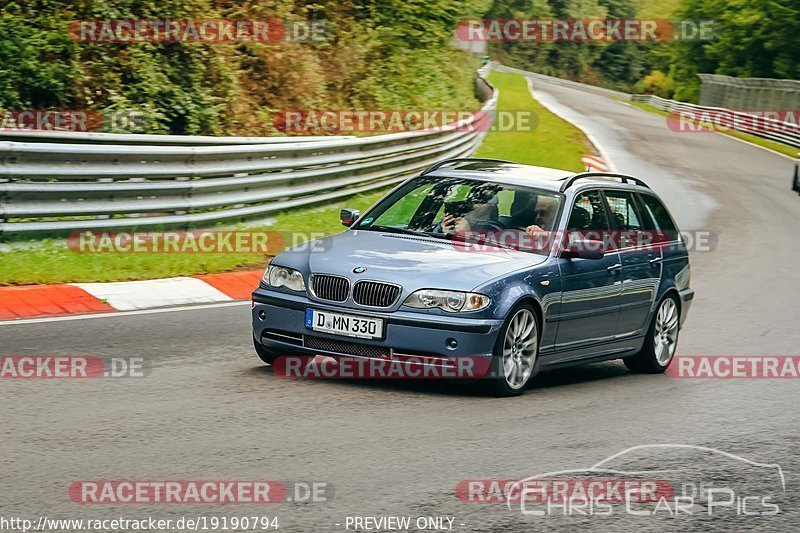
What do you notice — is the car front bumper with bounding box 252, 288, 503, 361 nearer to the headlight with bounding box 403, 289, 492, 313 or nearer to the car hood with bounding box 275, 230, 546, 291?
the headlight with bounding box 403, 289, 492, 313

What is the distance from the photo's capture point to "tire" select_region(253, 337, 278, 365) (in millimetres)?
8516

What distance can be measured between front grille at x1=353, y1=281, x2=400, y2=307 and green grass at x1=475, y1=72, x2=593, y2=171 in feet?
65.9

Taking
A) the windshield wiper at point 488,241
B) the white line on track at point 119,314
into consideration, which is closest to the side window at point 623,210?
the windshield wiper at point 488,241

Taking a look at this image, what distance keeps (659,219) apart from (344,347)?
3.83 m

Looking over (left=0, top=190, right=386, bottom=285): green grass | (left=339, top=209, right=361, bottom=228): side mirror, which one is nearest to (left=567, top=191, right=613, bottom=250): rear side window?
(left=339, top=209, right=361, bottom=228): side mirror

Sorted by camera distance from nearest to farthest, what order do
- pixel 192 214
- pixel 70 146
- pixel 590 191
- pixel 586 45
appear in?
1. pixel 590 191
2. pixel 70 146
3. pixel 192 214
4. pixel 586 45

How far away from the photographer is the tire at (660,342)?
1029cm

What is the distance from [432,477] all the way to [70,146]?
24.8 ft

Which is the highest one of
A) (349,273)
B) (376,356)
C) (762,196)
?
(349,273)

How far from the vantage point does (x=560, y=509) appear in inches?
219

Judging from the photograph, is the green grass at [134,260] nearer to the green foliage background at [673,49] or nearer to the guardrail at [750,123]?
the guardrail at [750,123]

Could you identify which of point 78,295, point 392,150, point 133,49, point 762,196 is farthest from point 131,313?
point 762,196

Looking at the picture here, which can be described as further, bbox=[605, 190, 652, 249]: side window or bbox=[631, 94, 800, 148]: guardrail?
bbox=[631, 94, 800, 148]: guardrail

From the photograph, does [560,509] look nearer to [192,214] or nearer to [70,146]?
[70,146]
